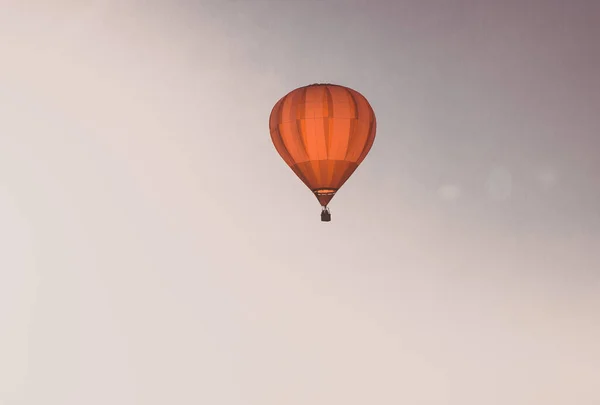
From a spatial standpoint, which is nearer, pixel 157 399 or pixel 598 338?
pixel 598 338

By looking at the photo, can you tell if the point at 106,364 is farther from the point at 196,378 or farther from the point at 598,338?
the point at 598,338

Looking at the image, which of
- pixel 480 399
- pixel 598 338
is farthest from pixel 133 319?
pixel 598 338

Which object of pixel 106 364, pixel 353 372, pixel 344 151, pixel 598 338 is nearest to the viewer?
pixel 344 151

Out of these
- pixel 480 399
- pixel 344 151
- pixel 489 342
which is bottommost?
pixel 480 399

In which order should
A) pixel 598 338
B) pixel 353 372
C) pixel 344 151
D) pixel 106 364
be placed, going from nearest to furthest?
pixel 344 151 < pixel 598 338 < pixel 353 372 < pixel 106 364

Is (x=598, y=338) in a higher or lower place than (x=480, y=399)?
higher
